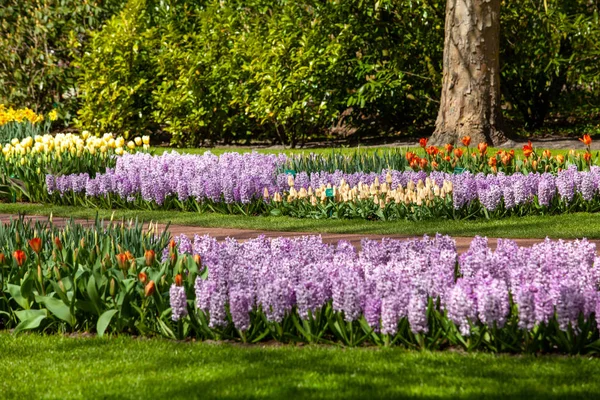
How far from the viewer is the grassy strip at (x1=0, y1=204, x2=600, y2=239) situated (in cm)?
827

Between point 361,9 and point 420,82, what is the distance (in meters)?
1.52

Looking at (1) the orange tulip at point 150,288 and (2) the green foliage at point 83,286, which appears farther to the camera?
(2) the green foliage at point 83,286

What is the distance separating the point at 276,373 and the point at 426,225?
450cm

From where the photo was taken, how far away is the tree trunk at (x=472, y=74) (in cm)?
1352

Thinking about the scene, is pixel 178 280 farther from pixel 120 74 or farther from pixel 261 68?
pixel 120 74

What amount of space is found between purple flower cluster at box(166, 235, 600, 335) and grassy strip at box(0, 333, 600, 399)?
0.18m

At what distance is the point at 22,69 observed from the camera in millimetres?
18547

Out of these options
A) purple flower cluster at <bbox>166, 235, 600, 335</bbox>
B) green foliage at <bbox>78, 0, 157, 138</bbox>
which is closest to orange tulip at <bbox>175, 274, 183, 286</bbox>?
purple flower cluster at <bbox>166, 235, 600, 335</bbox>

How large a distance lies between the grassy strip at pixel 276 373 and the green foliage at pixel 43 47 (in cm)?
1382

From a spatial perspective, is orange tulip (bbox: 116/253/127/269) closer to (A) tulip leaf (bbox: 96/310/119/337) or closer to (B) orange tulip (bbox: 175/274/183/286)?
(A) tulip leaf (bbox: 96/310/119/337)

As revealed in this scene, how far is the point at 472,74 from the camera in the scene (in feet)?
44.7

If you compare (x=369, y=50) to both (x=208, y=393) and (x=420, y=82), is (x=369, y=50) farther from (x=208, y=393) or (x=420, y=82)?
(x=208, y=393)

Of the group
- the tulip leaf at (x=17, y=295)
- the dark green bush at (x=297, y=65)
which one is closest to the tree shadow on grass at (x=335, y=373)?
the tulip leaf at (x=17, y=295)

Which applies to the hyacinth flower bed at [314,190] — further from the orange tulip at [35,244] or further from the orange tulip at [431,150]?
the orange tulip at [35,244]
